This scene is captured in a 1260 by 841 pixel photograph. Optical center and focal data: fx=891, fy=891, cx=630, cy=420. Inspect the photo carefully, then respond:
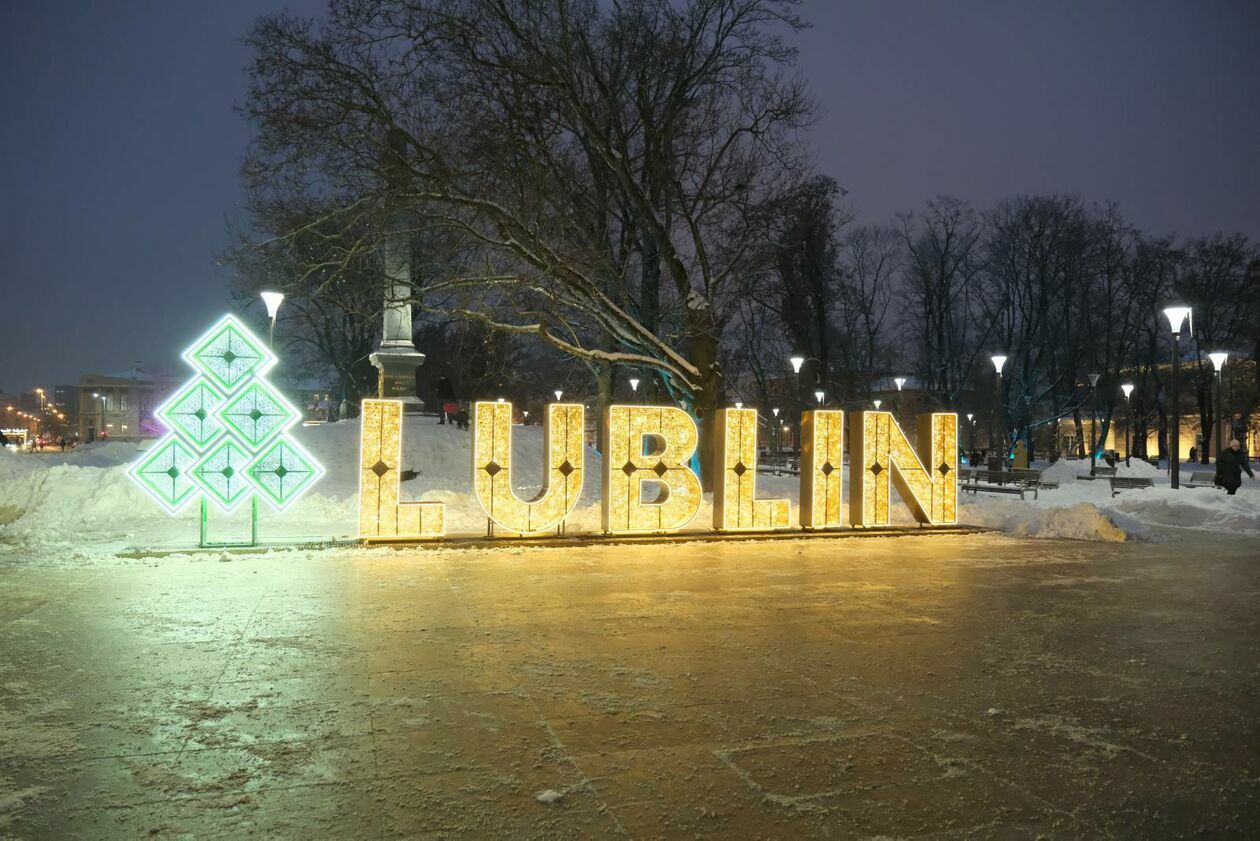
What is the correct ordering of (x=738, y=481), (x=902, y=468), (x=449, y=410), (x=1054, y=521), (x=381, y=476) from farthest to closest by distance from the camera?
1. (x=449, y=410)
2. (x=902, y=468)
3. (x=1054, y=521)
4. (x=738, y=481)
5. (x=381, y=476)

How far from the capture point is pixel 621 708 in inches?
220

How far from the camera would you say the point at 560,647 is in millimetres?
7223

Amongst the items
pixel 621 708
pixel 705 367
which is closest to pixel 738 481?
pixel 705 367

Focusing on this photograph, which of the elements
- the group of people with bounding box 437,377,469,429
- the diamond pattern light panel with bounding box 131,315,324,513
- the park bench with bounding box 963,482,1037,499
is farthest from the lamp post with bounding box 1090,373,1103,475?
the diamond pattern light panel with bounding box 131,315,324,513

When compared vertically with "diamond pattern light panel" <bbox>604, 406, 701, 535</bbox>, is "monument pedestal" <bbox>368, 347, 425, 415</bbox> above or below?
above

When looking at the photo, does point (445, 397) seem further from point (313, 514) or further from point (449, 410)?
point (313, 514)

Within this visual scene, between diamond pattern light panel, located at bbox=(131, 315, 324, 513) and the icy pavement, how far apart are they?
8.19 feet

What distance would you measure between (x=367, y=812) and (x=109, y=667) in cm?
350

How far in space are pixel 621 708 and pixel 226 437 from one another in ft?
31.1

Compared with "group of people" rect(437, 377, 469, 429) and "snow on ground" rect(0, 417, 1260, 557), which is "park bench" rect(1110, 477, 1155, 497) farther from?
"group of people" rect(437, 377, 469, 429)

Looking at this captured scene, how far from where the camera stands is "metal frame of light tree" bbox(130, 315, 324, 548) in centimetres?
1270

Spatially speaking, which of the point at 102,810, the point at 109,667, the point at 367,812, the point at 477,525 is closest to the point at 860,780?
the point at 367,812

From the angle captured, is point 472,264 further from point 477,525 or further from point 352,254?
point 477,525

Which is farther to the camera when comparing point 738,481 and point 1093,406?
point 1093,406
